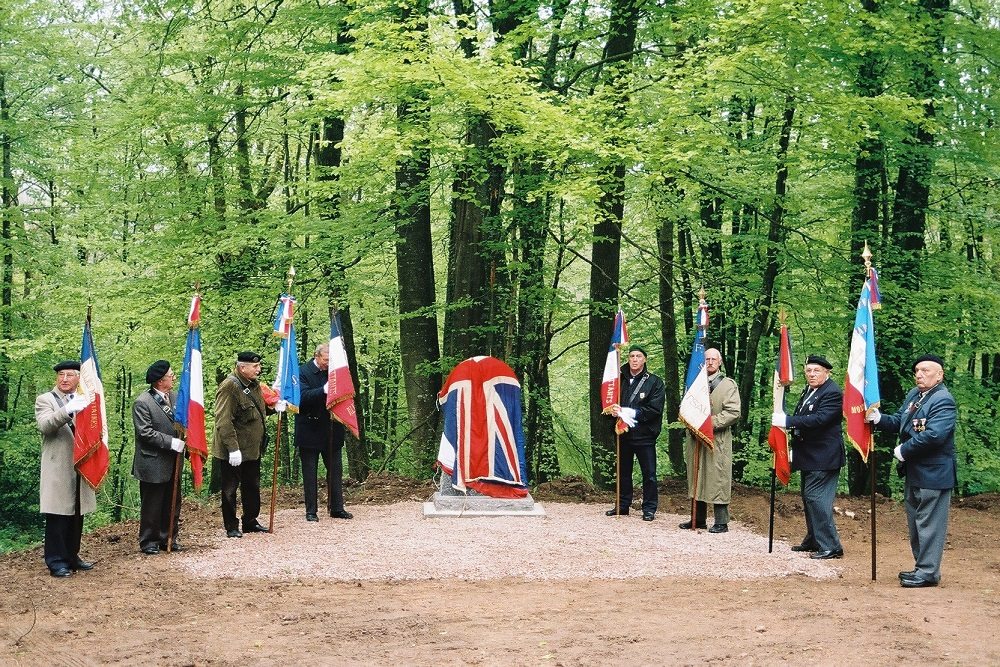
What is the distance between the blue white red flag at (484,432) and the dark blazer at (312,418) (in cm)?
139

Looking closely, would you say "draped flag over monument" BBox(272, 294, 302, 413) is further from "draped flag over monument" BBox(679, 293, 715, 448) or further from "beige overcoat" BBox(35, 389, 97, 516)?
"draped flag over monument" BBox(679, 293, 715, 448)

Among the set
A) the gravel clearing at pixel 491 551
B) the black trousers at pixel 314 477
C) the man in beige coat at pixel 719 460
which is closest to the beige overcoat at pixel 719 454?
the man in beige coat at pixel 719 460

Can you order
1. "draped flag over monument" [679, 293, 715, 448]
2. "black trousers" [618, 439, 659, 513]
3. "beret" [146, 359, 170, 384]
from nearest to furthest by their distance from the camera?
1. "beret" [146, 359, 170, 384]
2. "draped flag over monument" [679, 293, 715, 448]
3. "black trousers" [618, 439, 659, 513]

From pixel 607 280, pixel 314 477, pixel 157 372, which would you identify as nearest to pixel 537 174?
pixel 607 280

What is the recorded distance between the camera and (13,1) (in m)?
17.0

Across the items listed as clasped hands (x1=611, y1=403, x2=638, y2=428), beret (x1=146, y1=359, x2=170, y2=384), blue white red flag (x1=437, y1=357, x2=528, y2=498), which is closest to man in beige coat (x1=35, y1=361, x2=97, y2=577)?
beret (x1=146, y1=359, x2=170, y2=384)

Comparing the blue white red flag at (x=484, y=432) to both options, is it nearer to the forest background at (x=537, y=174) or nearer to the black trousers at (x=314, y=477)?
the black trousers at (x=314, y=477)

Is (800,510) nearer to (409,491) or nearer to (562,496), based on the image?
(562,496)

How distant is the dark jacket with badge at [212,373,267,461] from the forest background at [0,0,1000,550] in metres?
3.27

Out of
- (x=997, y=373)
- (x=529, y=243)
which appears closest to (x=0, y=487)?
(x=529, y=243)

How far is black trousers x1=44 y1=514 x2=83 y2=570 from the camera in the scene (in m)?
7.77

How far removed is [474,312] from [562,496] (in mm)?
3051

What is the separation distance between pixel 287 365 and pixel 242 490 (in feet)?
4.63

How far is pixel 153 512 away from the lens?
874cm
